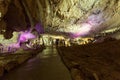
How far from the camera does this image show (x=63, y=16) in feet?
66.3

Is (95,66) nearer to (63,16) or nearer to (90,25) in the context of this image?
(63,16)

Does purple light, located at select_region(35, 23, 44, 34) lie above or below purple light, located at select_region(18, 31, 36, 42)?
above

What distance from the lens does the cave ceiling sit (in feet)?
53.5

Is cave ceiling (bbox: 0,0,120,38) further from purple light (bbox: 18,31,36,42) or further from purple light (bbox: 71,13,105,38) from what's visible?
purple light (bbox: 18,31,36,42)

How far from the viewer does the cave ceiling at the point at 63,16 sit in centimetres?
1630

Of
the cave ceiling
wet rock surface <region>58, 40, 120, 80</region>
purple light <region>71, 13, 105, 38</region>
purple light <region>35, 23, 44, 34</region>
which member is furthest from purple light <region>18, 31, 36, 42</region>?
wet rock surface <region>58, 40, 120, 80</region>

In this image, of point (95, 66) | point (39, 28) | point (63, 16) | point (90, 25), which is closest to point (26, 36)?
point (39, 28)

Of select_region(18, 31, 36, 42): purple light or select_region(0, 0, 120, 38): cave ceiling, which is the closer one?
select_region(0, 0, 120, 38): cave ceiling

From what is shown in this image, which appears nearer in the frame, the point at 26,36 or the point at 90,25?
the point at 26,36

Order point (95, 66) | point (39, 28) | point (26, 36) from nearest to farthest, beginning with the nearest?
point (95, 66) → point (26, 36) → point (39, 28)

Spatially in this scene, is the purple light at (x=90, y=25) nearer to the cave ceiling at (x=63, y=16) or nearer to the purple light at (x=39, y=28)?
the cave ceiling at (x=63, y=16)

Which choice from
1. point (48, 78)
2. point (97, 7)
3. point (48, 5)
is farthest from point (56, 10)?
point (48, 78)

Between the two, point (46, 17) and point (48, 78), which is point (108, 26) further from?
point (48, 78)

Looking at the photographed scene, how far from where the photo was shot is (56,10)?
62.4ft
